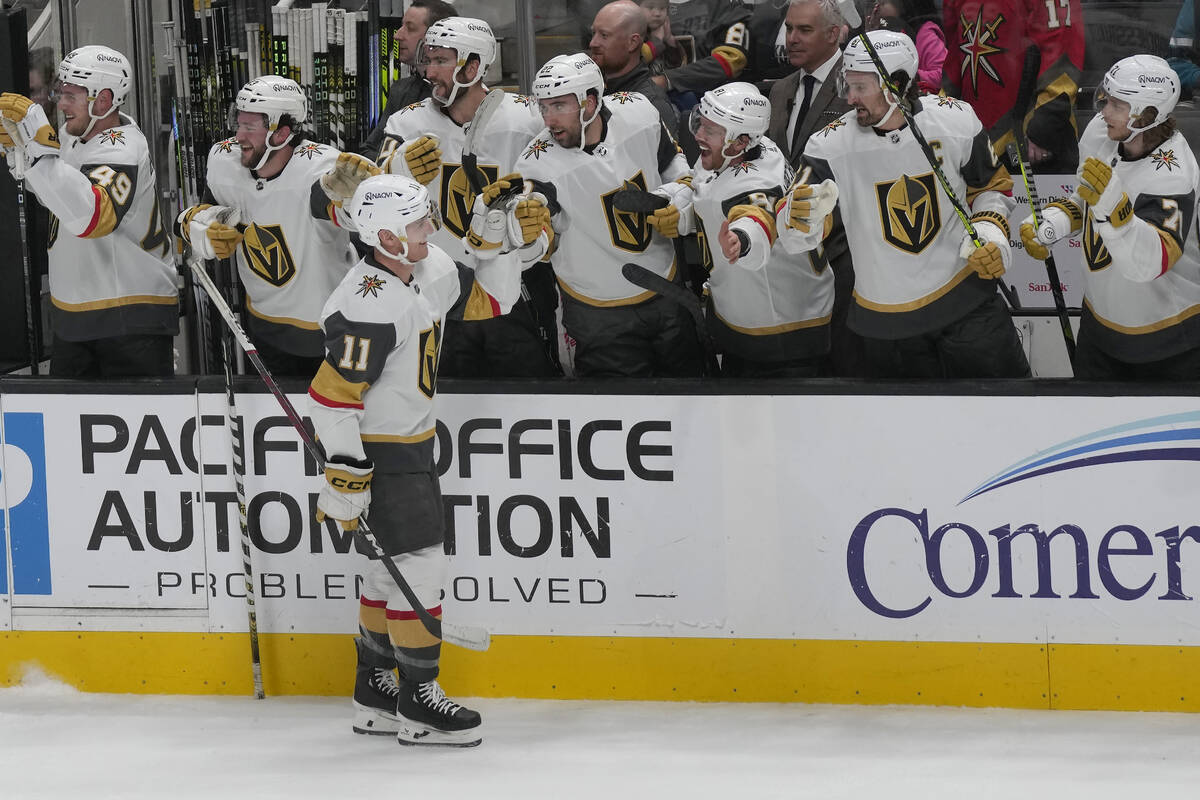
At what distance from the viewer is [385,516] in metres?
4.12

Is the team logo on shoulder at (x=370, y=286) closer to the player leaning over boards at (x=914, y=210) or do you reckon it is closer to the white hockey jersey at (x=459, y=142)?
the white hockey jersey at (x=459, y=142)

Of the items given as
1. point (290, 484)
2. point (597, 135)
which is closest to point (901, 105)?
point (597, 135)

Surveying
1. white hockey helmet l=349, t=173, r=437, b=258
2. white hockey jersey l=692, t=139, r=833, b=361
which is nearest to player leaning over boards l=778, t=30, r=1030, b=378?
white hockey jersey l=692, t=139, r=833, b=361

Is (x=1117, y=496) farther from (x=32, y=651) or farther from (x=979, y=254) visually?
(x=32, y=651)

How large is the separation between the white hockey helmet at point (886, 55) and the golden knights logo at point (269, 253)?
1697 mm

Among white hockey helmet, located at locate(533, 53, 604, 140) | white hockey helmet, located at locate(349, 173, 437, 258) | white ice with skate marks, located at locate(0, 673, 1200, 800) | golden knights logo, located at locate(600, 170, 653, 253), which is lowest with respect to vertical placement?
white ice with skate marks, located at locate(0, 673, 1200, 800)

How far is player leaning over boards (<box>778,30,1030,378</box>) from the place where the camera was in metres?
4.43

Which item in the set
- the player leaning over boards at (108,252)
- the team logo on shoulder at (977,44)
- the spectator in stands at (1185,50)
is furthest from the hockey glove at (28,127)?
the spectator in stands at (1185,50)

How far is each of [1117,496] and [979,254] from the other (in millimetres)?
721

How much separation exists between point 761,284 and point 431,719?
4.90 feet

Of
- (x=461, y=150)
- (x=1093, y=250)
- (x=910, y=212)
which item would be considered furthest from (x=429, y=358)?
(x=1093, y=250)

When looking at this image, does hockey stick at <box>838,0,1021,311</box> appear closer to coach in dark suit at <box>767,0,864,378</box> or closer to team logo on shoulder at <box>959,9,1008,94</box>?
coach in dark suit at <box>767,0,864,378</box>

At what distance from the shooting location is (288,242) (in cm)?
483

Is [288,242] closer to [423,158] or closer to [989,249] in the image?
[423,158]
